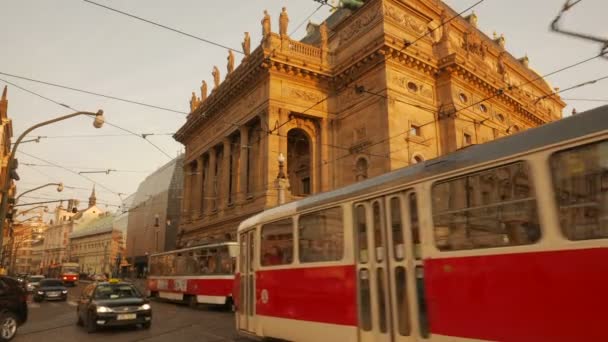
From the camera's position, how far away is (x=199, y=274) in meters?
21.4

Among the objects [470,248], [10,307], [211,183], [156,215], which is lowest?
[10,307]

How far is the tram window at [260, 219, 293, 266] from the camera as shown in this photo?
8344mm

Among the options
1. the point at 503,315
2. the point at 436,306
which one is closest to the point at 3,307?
the point at 436,306

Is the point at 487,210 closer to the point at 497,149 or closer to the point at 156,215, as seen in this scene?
the point at 497,149

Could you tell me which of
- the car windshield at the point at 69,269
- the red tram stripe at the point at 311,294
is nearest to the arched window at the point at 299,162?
the red tram stripe at the point at 311,294

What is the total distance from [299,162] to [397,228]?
94.6 feet

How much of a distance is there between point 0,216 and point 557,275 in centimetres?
1818

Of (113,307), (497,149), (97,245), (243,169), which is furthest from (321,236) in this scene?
(97,245)

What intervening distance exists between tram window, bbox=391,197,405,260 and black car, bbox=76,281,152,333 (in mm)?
9194

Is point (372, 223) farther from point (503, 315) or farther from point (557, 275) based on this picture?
point (557, 275)

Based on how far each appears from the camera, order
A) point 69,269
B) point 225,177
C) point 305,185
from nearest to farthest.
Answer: point 305,185 → point 225,177 → point 69,269

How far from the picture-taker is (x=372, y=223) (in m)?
6.63

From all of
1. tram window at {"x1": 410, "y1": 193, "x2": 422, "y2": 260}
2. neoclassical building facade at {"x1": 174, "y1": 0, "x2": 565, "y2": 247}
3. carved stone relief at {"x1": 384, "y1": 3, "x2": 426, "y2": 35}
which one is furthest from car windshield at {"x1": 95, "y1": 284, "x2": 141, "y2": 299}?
carved stone relief at {"x1": 384, "y1": 3, "x2": 426, "y2": 35}

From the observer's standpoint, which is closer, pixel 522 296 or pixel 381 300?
pixel 522 296
